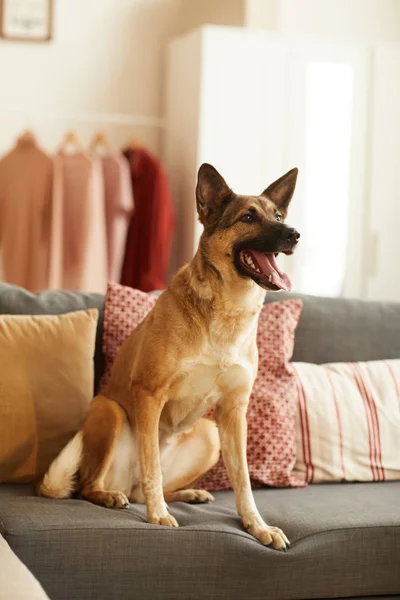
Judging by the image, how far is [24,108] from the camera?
4.89 m

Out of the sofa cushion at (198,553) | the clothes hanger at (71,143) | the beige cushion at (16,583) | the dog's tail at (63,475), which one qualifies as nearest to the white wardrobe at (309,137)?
the clothes hanger at (71,143)

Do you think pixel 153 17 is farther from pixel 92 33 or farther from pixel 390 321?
pixel 390 321

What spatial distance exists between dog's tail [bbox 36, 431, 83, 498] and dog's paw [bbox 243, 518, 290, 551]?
1.45 ft

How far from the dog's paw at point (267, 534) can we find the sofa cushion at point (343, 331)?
29.8 inches

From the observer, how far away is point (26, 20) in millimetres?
4820

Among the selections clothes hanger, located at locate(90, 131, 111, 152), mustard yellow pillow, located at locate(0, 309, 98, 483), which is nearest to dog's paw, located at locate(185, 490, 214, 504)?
mustard yellow pillow, located at locate(0, 309, 98, 483)

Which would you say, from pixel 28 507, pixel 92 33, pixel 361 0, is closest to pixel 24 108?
pixel 92 33

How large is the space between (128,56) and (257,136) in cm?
99

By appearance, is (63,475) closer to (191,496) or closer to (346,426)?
(191,496)

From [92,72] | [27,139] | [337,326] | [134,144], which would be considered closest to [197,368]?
[337,326]

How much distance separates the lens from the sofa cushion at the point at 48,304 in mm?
2529

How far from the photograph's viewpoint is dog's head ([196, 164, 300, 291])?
207cm

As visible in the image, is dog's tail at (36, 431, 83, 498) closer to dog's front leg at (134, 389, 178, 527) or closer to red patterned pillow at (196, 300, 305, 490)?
dog's front leg at (134, 389, 178, 527)

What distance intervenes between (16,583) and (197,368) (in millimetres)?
799
